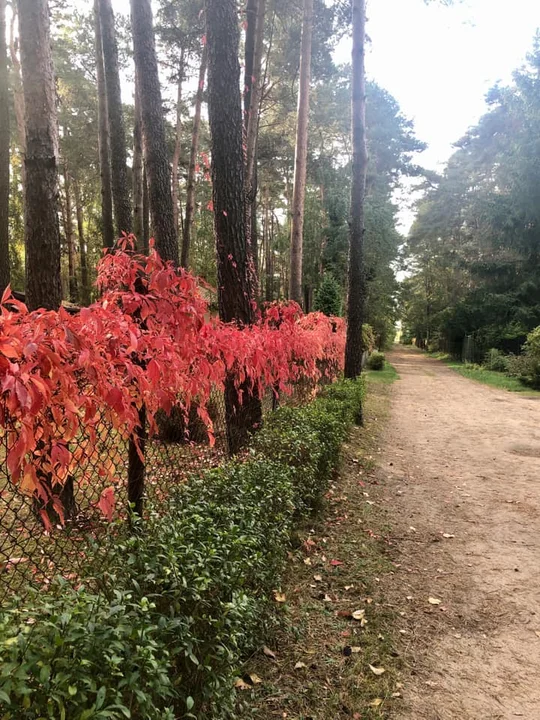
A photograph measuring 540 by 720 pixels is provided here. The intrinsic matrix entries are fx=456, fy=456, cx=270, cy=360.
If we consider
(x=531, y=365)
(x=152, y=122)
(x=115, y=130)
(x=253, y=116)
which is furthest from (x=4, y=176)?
(x=531, y=365)

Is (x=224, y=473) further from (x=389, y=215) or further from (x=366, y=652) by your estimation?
(x=389, y=215)

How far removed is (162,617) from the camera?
60.7 inches

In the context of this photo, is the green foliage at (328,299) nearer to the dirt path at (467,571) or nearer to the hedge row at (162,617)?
the dirt path at (467,571)

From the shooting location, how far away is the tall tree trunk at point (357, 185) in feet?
30.2

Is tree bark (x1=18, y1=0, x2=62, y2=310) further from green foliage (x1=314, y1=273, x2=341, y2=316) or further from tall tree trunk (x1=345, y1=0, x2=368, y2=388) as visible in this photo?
green foliage (x1=314, y1=273, x2=341, y2=316)

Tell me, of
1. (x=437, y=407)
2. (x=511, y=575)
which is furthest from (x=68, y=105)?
(x=511, y=575)

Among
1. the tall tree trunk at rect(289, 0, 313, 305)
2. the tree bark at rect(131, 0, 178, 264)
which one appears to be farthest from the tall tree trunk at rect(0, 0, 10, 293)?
the tall tree trunk at rect(289, 0, 313, 305)

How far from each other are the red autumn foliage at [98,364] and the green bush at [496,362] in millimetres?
21681

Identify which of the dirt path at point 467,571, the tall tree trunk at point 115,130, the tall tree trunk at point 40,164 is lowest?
the dirt path at point 467,571

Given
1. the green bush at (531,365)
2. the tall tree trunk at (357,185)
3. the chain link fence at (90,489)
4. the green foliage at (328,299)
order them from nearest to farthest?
1. the chain link fence at (90,489)
2. the tall tree trunk at (357,185)
3. the green bush at (531,365)
4. the green foliage at (328,299)

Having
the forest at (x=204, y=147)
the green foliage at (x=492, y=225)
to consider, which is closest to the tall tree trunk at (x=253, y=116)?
the forest at (x=204, y=147)

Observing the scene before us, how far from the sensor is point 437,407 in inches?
477

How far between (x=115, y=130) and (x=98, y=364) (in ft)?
24.2

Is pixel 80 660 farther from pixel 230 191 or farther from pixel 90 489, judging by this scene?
pixel 230 191
